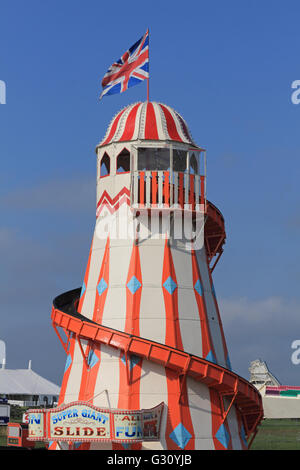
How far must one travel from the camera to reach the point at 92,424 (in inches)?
1368

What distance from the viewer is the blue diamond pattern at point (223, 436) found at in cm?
3754

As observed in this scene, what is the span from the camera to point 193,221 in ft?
133

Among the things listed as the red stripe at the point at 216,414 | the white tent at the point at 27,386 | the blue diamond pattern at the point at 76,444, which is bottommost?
the blue diamond pattern at the point at 76,444

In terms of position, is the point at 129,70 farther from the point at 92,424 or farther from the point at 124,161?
the point at 92,424

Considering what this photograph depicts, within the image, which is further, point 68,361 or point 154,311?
point 68,361

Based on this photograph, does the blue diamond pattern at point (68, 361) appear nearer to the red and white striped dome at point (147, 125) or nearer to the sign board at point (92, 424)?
the sign board at point (92, 424)

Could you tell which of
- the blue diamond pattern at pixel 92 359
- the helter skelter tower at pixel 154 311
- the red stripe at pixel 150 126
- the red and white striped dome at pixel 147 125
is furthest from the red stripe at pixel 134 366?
the red and white striped dome at pixel 147 125

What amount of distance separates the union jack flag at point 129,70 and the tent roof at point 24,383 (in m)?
51.7

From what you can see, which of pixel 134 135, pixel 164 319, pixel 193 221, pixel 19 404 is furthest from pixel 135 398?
pixel 19 404

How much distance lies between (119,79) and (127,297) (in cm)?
1211

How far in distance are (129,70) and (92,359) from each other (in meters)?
15.7

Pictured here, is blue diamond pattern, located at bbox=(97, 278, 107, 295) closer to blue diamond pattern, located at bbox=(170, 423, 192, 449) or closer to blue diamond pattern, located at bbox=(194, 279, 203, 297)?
blue diamond pattern, located at bbox=(194, 279, 203, 297)

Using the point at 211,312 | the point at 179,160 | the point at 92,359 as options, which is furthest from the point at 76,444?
the point at 179,160

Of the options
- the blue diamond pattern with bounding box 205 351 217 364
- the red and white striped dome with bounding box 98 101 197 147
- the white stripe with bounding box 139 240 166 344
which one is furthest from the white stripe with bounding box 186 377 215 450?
the red and white striped dome with bounding box 98 101 197 147
